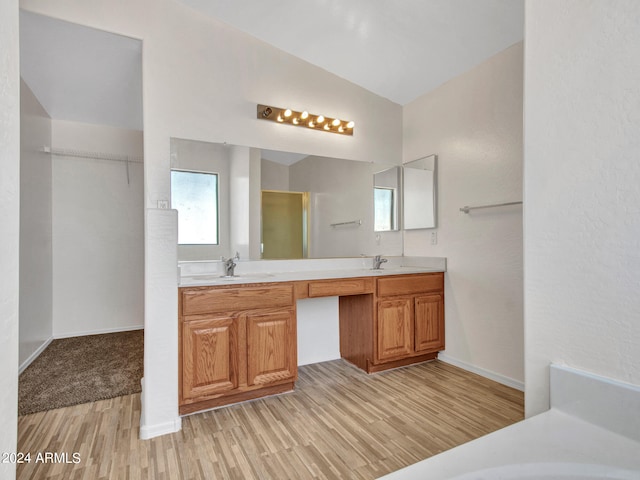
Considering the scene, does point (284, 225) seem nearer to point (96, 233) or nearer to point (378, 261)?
point (378, 261)

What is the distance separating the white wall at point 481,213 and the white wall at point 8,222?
104 inches

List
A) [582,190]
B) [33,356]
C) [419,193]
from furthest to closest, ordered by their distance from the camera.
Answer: [419,193], [33,356], [582,190]

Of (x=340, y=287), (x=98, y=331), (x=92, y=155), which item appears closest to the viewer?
(x=340, y=287)

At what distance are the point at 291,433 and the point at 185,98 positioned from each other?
7.60ft

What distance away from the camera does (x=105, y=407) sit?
2.24m

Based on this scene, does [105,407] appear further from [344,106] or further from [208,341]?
[344,106]

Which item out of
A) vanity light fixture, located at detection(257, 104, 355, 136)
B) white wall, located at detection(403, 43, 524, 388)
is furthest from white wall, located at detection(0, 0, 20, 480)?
white wall, located at detection(403, 43, 524, 388)

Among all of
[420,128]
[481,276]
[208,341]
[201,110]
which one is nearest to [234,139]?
[201,110]

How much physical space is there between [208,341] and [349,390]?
107 cm

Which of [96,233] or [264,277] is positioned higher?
[96,233]

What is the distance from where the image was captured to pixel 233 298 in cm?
216

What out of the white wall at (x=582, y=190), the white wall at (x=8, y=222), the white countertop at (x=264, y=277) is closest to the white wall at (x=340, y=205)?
the white countertop at (x=264, y=277)

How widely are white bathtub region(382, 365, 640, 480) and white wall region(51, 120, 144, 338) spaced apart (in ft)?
13.9

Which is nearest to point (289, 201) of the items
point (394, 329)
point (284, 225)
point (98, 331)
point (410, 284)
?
point (284, 225)
